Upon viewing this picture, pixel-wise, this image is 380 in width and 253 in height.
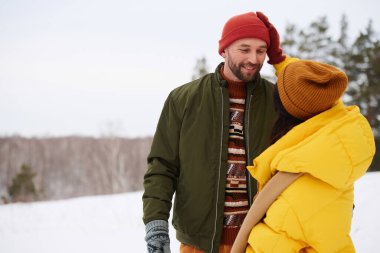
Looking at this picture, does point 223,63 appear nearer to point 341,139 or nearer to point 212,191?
point 212,191

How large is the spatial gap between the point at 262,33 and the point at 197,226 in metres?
1.12

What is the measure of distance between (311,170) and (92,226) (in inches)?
245

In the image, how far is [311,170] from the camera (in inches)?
45.9

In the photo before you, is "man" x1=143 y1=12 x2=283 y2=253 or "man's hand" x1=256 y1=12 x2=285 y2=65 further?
"man's hand" x1=256 y1=12 x2=285 y2=65

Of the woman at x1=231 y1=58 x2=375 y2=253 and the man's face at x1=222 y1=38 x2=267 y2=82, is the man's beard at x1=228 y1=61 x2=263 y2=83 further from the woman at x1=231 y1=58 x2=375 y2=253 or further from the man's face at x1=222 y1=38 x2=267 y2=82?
the woman at x1=231 y1=58 x2=375 y2=253

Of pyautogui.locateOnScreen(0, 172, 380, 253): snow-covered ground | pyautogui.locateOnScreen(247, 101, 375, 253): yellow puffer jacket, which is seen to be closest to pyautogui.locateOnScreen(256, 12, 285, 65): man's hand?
pyautogui.locateOnScreen(247, 101, 375, 253): yellow puffer jacket

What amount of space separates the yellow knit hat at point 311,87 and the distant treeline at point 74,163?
93.8 feet

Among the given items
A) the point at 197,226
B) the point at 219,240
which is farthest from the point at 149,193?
the point at 219,240

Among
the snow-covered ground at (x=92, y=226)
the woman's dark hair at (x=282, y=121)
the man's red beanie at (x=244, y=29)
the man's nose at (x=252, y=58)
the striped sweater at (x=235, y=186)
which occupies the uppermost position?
the man's red beanie at (x=244, y=29)

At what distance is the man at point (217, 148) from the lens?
6.05ft

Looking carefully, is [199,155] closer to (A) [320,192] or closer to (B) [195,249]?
(B) [195,249]

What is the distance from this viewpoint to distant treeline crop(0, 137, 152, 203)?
3066cm

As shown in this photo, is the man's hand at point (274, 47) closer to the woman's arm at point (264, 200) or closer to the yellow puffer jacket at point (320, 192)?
the yellow puffer jacket at point (320, 192)

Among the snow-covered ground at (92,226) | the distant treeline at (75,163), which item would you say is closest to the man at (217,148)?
the snow-covered ground at (92,226)
